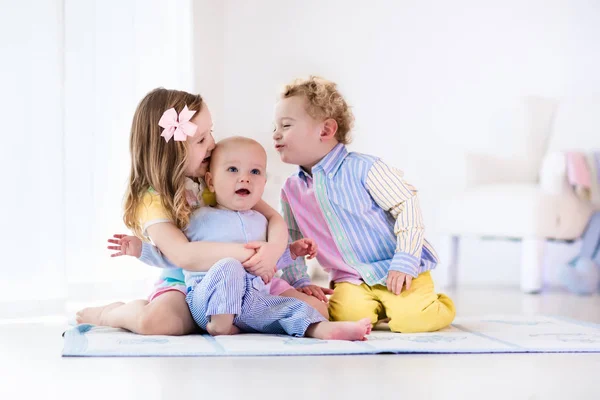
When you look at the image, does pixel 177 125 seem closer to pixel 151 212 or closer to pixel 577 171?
pixel 151 212

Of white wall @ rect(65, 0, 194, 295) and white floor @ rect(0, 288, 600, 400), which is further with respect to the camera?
white wall @ rect(65, 0, 194, 295)

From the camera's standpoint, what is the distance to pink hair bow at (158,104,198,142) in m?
A: 1.65

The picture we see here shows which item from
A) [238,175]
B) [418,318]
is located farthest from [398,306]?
[238,175]

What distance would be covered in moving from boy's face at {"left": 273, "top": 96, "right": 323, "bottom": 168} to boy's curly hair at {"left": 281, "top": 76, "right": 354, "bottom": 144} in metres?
0.02

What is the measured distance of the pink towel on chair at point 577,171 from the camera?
3146 mm

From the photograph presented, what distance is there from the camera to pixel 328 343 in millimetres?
1468

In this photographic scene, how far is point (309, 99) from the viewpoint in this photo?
6.11ft

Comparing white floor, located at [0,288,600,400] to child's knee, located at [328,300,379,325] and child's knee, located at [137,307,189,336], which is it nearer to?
child's knee, located at [137,307,189,336]

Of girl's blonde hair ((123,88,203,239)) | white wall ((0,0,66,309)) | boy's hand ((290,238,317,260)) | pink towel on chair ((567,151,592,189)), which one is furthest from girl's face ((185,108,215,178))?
pink towel on chair ((567,151,592,189))

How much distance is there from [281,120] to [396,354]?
695 millimetres

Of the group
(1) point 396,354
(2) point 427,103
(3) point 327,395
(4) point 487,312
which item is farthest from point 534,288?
(3) point 327,395

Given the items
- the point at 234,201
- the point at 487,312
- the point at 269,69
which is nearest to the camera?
the point at 234,201

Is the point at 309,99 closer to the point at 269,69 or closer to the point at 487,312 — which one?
the point at 487,312

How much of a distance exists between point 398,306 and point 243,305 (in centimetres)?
38
